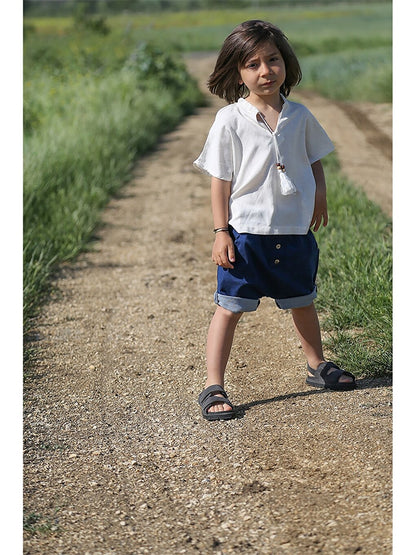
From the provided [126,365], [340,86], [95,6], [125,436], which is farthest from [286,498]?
[95,6]

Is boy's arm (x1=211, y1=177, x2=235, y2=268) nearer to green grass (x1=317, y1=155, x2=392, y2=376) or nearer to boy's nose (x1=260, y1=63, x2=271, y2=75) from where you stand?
boy's nose (x1=260, y1=63, x2=271, y2=75)

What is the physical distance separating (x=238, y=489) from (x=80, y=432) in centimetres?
76

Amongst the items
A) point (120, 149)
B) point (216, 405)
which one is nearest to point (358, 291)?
point (216, 405)

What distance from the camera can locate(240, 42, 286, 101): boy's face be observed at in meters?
2.90

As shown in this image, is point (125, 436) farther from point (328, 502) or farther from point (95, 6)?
point (95, 6)

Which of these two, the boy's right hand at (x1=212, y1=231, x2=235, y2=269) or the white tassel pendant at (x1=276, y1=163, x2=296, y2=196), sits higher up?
the white tassel pendant at (x1=276, y1=163, x2=296, y2=196)

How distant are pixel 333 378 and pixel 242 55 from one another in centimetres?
127

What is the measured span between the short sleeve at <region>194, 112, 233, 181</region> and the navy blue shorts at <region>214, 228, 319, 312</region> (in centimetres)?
22

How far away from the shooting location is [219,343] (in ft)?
10.2

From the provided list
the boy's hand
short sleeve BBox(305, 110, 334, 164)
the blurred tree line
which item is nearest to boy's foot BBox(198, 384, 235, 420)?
the boy's hand

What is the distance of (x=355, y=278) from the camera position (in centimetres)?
416

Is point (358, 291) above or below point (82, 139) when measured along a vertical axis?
below

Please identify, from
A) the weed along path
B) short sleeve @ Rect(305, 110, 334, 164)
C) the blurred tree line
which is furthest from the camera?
the blurred tree line

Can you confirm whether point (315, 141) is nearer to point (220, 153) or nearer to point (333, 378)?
point (220, 153)
